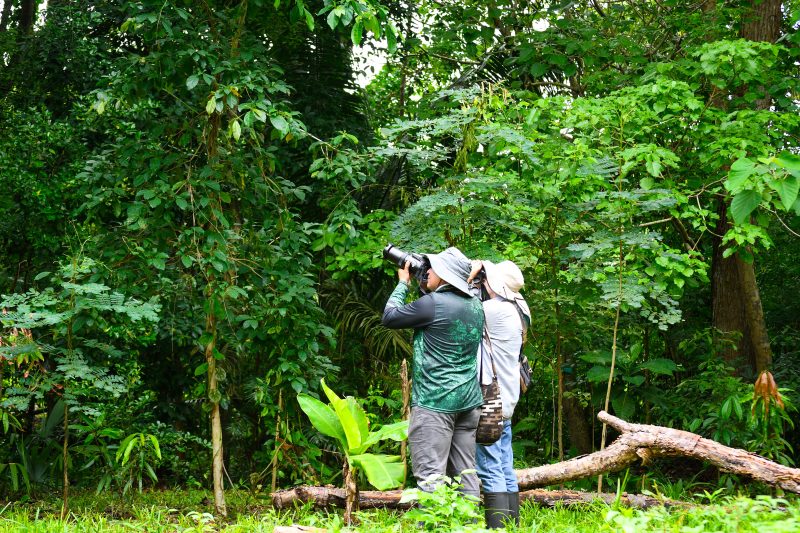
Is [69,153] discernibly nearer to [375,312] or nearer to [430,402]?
[375,312]

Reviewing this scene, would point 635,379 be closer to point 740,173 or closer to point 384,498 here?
point 384,498

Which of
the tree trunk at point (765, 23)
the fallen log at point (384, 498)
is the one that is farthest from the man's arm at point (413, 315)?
the tree trunk at point (765, 23)

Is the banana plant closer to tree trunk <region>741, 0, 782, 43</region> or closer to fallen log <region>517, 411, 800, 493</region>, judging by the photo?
fallen log <region>517, 411, 800, 493</region>

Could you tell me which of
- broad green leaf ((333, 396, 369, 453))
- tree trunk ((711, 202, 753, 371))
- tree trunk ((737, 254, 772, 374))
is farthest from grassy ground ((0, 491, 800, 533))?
tree trunk ((711, 202, 753, 371))

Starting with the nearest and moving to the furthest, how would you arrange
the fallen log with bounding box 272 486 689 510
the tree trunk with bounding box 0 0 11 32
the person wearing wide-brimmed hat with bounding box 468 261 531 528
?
the person wearing wide-brimmed hat with bounding box 468 261 531 528, the fallen log with bounding box 272 486 689 510, the tree trunk with bounding box 0 0 11 32

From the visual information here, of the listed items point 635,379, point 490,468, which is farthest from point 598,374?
point 490,468

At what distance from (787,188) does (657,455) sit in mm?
2035

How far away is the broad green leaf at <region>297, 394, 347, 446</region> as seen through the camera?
16.3 ft

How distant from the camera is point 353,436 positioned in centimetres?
496

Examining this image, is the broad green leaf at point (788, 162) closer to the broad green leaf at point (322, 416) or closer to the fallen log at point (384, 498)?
the fallen log at point (384, 498)

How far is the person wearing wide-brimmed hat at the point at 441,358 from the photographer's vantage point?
415 cm

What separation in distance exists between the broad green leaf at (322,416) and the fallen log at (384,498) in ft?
2.36

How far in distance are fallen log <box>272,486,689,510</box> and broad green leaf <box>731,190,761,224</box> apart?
2181 millimetres

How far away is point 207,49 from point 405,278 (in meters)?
2.15
